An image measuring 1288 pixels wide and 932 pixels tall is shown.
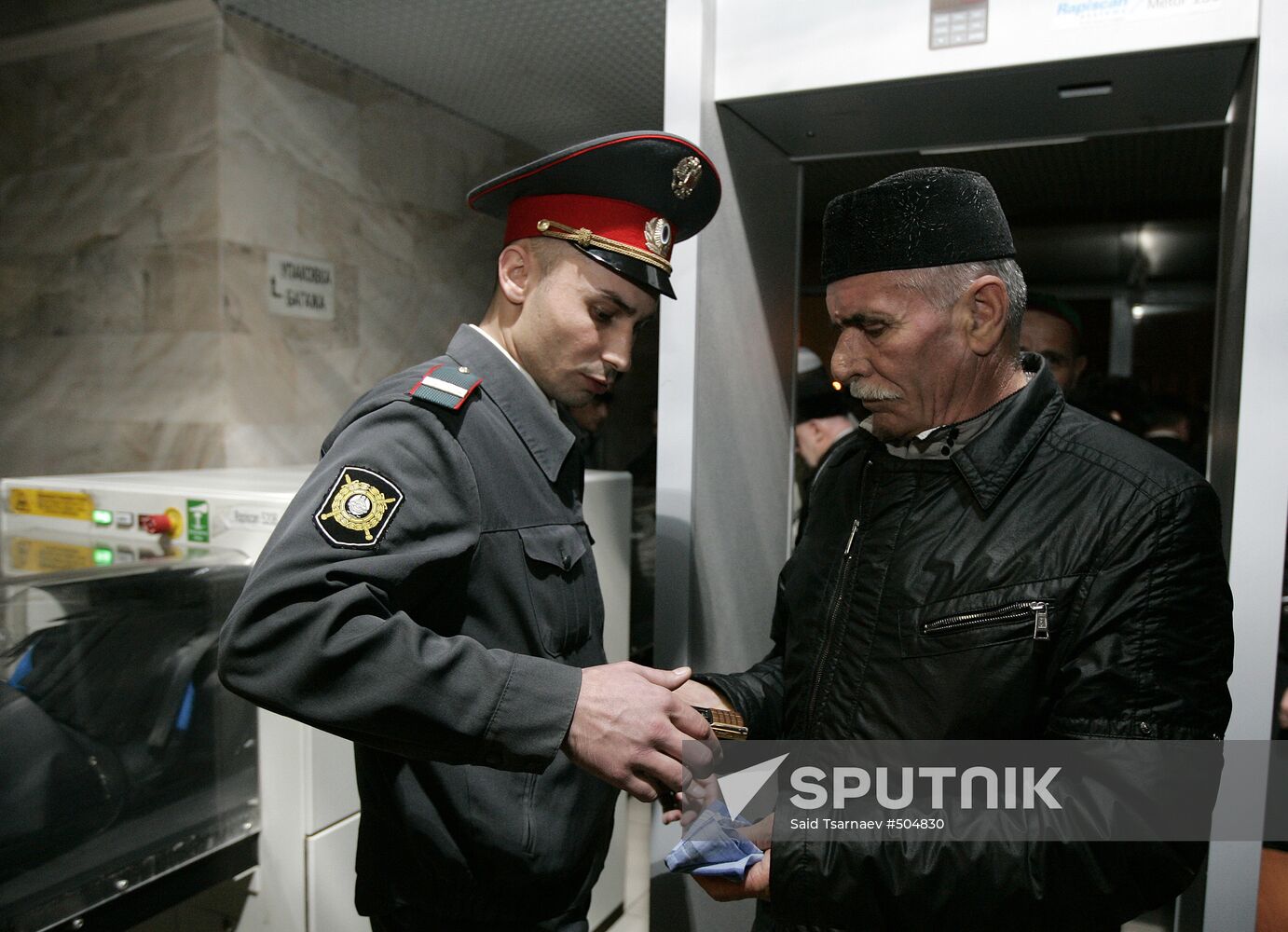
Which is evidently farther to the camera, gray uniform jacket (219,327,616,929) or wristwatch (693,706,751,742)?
wristwatch (693,706,751,742)

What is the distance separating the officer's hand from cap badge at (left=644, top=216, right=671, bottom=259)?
0.61 metres

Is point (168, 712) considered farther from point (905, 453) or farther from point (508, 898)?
point (905, 453)

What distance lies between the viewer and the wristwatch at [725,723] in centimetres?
104

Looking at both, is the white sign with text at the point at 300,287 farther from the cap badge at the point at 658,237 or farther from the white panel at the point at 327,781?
the cap badge at the point at 658,237

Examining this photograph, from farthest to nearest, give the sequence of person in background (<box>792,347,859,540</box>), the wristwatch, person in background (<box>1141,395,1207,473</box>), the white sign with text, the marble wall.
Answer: person in background (<box>1141,395,1207,473</box>) → person in background (<box>792,347,859,540</box>) → the white sign with text → the marble wall → the wristwatch

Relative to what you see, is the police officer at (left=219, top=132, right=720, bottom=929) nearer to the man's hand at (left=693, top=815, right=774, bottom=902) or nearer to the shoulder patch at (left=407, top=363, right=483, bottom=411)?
the shoulder patch at (left=407, top=363, right=483, bottom=411)

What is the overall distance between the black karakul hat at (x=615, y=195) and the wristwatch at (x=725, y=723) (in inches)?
23.0

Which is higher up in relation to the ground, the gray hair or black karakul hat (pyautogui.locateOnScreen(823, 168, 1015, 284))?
black karakul hat (pyautogui.locateOnScreen(823, 168, 1015, 284))

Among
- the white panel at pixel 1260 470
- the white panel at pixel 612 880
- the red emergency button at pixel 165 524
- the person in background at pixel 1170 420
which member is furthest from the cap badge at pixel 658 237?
the person in background at pixel 1170 420

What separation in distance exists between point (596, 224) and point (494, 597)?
1.74 ft

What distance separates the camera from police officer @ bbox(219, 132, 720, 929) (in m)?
0.82

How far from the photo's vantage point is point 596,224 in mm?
1179

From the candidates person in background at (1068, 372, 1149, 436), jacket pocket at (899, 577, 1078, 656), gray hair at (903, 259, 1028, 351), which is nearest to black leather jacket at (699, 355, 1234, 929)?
jacket pocket at (899, 577, 1078, 656)
